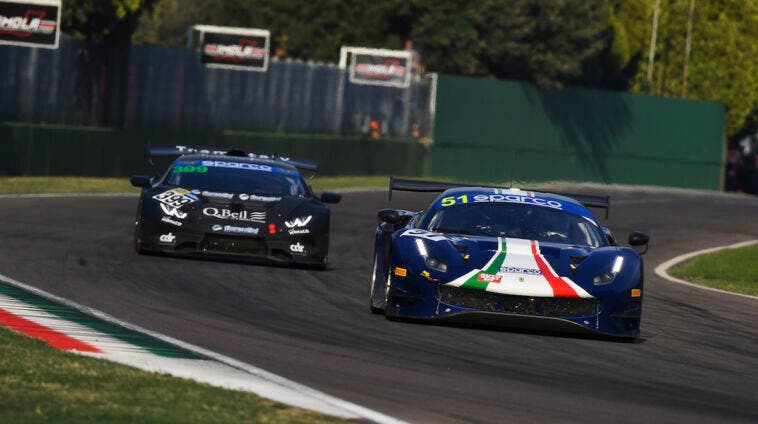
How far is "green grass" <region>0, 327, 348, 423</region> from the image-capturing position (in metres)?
7.70

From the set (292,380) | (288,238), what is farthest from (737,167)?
(292,380)

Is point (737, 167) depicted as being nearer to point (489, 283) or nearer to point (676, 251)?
point (676, 251)

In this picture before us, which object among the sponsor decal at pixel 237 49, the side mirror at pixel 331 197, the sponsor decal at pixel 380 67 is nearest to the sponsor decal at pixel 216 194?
the side mirror at pixel 331 197

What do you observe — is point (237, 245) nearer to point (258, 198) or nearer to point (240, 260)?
point (258, 198)

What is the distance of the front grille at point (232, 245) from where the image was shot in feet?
55.0

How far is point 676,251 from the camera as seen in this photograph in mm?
25797

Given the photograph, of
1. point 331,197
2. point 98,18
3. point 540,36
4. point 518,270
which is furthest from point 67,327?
point 540,36

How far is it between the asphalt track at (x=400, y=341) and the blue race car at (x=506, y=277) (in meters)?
0.18

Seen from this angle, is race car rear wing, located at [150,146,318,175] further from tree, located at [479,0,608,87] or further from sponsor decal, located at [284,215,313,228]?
tree, located at [479,0,608,87]

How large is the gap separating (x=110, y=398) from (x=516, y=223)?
5.93m

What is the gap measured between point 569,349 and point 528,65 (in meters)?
49.6

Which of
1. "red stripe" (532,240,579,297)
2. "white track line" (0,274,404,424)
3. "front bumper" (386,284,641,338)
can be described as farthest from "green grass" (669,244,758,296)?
"white track line" (0,274,404,424)

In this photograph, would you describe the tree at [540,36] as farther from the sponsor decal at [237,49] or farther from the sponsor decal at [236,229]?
the sponsor decal at [236,229]

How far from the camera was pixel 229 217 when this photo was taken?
1681 centimetres
